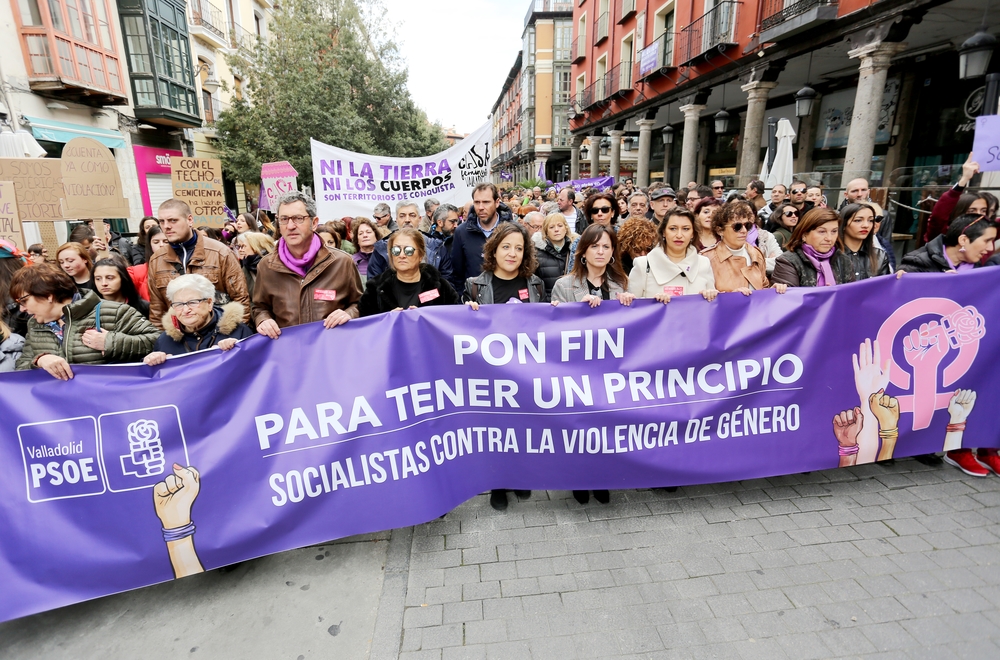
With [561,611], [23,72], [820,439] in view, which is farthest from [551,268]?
[23,72]

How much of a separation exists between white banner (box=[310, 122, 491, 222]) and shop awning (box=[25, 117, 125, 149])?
743 centimetres

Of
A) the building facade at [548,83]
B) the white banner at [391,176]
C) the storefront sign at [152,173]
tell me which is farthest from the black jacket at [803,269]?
the building facade at [548,83]

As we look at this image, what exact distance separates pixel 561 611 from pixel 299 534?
145 centimetres

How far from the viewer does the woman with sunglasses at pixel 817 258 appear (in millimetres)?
3725

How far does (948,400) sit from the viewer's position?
358 cm

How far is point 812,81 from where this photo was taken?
48.1 ft

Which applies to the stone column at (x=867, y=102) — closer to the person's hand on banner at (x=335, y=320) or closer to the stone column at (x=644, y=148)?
the person's hand on banner at (x=335, y=320)

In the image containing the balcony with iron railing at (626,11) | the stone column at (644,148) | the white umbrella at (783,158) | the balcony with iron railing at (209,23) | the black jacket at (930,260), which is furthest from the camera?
the balcony with iron railing at (626,11)

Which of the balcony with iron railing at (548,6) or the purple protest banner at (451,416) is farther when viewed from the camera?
the balcony with iron railing at (548,6)

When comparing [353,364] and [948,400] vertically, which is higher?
[353,364]

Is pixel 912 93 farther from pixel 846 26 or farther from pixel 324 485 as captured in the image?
pixel 324 485

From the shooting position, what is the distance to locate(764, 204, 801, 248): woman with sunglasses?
19.8ft

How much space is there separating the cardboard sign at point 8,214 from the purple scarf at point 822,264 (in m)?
7.57

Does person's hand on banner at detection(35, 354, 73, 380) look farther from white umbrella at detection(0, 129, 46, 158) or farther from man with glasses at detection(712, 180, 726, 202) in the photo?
white umbrella at detection(0, 129, 46, 158)
